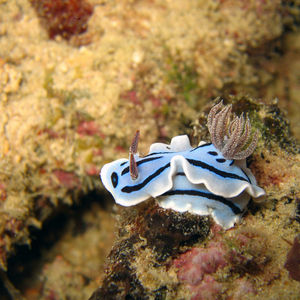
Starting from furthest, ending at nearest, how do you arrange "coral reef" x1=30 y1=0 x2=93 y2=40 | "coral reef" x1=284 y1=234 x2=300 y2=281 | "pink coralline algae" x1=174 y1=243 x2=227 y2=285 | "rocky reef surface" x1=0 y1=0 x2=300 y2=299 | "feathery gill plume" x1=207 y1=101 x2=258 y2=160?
1. "coral reef" x1=30 y1=0 x2=93 y2=40
2. "rocky reef surface" x1=0 y1=0 x2=300 y2=299
3. "feathery gill plume" x1=207 y1=101 x2=258 y2=160
4. "pink coralline algae" x1=174 y1=243 x2=227 y2=285
5. "coral reef" x1=284 y1=234 x2=300 y2=281

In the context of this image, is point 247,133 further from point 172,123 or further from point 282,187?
point 172,123

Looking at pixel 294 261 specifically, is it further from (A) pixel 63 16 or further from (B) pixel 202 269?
(A) pixel 63 16

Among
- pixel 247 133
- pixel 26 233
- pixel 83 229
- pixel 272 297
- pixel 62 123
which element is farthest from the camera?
pixel 83 229

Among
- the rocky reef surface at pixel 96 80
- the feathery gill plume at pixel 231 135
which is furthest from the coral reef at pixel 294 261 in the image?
the rocky reef surface at pixel 96 80

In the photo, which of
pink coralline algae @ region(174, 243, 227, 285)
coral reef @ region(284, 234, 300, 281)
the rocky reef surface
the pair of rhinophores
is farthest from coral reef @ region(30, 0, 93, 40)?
coral reef @ region(284, 234, 300, 281)

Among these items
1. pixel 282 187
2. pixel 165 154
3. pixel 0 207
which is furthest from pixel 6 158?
pixel 282 187

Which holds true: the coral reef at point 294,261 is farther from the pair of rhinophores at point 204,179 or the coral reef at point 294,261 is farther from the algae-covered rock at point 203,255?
the pair of rhinophores at point 204,179

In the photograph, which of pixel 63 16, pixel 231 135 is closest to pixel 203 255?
pixel 231 135

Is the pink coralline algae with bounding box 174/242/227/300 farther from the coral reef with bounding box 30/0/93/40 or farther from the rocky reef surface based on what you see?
the coral reef with bounding box 30/0/93/40
